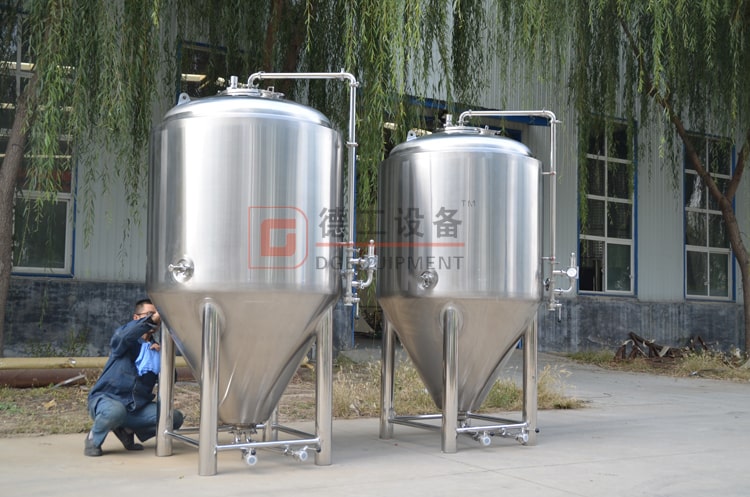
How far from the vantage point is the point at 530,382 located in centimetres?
638

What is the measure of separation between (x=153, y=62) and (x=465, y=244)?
12.4 feet

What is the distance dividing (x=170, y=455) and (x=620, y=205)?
11971 mm

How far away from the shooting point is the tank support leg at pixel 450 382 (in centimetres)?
592

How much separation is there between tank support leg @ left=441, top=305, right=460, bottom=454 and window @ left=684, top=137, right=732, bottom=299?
11899 millimetres

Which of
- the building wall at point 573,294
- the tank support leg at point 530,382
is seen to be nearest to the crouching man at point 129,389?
the tank support leg at point 530,382

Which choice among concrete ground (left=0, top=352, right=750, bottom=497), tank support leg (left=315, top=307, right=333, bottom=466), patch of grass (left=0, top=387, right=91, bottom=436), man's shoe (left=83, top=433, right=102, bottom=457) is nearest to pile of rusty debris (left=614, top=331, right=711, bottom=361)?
concrete ground (left=0, top=352, right=750, bottom=497)

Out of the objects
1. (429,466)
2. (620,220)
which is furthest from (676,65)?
(429,466)

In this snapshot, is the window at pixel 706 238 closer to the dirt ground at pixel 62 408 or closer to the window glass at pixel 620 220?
the window glass at pixel 620 220

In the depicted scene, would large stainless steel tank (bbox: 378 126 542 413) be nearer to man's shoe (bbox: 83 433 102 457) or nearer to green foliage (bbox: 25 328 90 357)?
man's shoe (bbox: 83 433 102 457)

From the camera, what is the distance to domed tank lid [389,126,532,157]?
6.05m

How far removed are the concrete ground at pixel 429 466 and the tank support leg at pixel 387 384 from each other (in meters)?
0.11

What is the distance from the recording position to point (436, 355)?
247 inches

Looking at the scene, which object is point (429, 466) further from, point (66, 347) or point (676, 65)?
point (676, 65)

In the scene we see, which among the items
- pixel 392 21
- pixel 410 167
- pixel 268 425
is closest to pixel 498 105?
pixel 392 21
